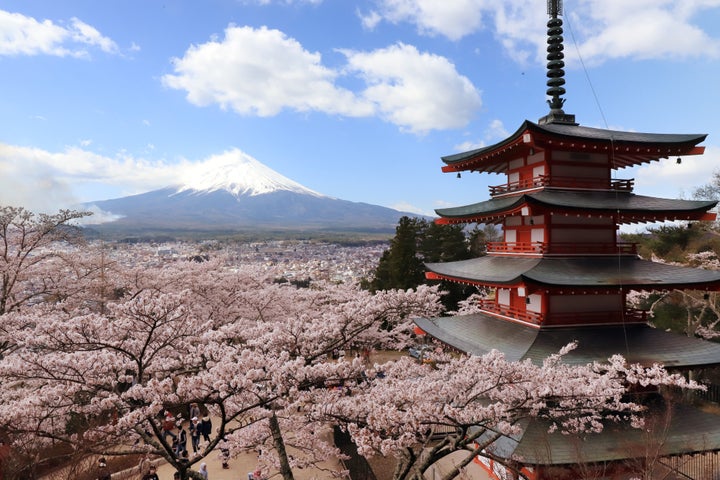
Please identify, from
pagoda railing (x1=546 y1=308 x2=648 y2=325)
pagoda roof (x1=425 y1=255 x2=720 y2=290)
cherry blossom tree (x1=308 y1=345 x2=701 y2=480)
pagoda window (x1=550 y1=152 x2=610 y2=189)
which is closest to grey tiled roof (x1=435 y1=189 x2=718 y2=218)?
pagoda window (x1=550 y1=152 x2=610 y2=189)

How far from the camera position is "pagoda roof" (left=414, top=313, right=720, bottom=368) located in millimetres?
9289

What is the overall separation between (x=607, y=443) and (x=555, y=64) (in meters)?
10.7

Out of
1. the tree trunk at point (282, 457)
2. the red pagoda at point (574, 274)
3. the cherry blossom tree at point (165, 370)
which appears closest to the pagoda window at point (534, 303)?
the red pagoda at point (574, 274)

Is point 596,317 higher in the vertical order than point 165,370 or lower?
higher

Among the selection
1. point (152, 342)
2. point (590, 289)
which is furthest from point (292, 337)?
point (590, 289)

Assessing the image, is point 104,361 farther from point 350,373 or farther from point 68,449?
point 68,449

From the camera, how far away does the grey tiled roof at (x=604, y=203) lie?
33.3 ft

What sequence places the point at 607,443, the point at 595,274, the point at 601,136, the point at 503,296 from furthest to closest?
1. the point at 503,296
2. the point at 601,136
3. the point at 595,274
4. the point at 607,443

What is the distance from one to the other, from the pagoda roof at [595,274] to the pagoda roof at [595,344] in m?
1.37

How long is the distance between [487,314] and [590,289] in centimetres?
384

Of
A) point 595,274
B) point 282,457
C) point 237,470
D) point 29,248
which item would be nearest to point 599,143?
point 595,274

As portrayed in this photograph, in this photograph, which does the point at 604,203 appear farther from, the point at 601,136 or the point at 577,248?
the point at 601,136

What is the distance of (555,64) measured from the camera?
41.8 feet

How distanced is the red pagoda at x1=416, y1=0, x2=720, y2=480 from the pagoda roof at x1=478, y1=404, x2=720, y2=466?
0.03 metres
